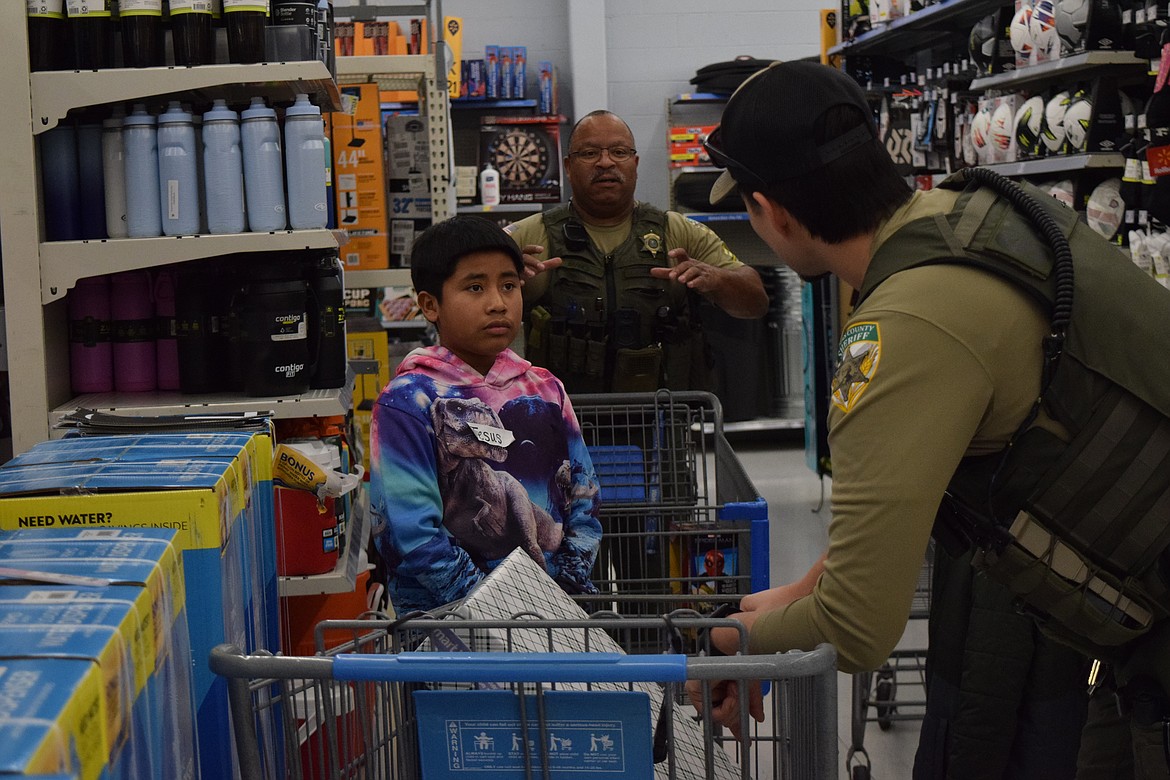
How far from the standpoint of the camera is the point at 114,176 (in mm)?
2945

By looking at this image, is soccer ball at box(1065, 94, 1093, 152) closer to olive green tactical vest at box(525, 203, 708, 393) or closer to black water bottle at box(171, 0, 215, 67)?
olive green tactical vest at box(525, 203, 708, 393)

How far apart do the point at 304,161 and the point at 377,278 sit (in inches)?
39.9

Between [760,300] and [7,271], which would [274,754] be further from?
[760,300]

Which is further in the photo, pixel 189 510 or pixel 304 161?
pixel 304 161

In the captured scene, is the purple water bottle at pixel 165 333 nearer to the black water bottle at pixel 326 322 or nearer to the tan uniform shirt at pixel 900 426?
the black water bottle at pixel 326 322

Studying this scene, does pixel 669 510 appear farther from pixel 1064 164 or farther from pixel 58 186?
pixel 1064 164

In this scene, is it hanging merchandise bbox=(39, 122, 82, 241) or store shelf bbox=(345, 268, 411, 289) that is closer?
hanging merchandise bbox=(39, 122, 82, 241)

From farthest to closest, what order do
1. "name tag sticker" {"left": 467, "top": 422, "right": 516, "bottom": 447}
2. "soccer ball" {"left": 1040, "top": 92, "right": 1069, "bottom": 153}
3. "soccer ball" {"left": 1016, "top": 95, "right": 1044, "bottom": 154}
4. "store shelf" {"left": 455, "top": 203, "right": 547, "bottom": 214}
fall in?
"store shelf" {"left": 455, "top": 203, "right": 547, "bottom": 214} < "soccer ball" {"left": 1016, "top": 95, "right": 1044, "bottom": 154} < "soccer ball" {"left": 1040, "top": 92, "right": 1069, "bottom": 153} < "name tag sticker" {"left": 467, "top": 422, "right": 516, "bottom": 447}

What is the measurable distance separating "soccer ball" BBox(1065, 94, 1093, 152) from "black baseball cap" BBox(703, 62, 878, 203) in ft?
9.46

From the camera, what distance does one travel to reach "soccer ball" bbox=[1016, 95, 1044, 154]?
4.45 meters

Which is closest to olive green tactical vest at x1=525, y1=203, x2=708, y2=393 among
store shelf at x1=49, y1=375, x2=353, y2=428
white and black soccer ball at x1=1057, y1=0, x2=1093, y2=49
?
store shelf at x1=49, y1=375, x2=353, y2=428

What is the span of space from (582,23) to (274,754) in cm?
797

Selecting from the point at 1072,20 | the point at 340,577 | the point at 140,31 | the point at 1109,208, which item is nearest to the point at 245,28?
the point at 140,31

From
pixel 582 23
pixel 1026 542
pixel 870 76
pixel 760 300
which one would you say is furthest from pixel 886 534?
pixel 582 23
